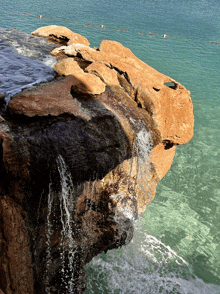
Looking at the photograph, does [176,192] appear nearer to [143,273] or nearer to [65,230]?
[143,273]

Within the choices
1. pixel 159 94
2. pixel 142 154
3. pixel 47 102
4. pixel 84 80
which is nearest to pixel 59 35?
pixel 84 80

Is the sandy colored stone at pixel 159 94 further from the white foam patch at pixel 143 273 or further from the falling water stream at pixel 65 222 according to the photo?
the white foam patch at pixel 143 273

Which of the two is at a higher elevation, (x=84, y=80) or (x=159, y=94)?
(x=84, y=80)

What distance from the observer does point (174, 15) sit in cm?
1994

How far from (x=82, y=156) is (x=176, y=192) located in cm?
395

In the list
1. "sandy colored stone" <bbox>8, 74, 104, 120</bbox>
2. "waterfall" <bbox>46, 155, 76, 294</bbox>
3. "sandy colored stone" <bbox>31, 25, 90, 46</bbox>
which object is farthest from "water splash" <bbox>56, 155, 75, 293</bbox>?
"sandy colored stone" <bbox>31, 25, 90, 46</bbox>

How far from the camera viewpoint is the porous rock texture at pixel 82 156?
2301mm

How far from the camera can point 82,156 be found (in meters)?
2.70

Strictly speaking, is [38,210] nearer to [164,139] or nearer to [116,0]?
[164,139]

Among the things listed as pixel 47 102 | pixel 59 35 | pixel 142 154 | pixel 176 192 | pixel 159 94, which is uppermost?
pixel 59 35

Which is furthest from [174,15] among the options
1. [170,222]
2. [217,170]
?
[170,222]

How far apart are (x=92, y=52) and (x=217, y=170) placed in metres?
4.46

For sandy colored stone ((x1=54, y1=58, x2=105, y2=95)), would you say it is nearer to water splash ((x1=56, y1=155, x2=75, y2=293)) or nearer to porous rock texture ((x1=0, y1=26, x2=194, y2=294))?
porous rock texture ((x1=0, y1=26, x2=194, y2=294))

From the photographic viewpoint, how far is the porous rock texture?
2301mm
